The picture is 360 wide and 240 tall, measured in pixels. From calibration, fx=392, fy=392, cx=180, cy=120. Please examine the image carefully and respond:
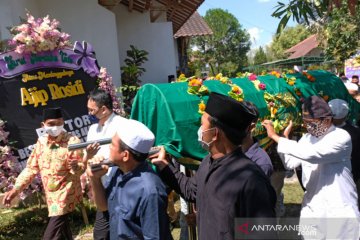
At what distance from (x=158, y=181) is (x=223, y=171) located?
17.0 inches

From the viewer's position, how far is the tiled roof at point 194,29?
19517 millimetres

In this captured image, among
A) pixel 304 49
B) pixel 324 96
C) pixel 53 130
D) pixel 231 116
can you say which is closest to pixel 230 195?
pixel 231 116

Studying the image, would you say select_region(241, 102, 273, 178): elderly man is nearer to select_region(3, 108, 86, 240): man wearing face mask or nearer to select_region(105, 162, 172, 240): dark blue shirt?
select_region(105, 162, 172, 240): dark blue shirt

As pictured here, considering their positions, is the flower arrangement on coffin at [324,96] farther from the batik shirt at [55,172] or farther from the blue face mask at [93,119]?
the blue face mask at [93,119]

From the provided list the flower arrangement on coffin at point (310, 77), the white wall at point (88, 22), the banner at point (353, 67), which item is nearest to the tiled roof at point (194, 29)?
the banner at point (353, 67)

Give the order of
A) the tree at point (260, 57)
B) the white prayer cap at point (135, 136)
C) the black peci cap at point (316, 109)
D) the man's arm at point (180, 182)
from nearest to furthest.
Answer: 1. the white prayer cap at point (135, 136)
2. the man's arm at point (180, 182)
3. the black peci cap at point (316, 109)
4. the tree at point (260, 57)

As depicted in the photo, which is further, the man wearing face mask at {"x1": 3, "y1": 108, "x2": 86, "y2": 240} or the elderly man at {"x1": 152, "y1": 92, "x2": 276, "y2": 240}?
the man wearing face mask at {"x1": 3, "y1": 108, "x2": 86, "y2": 240}

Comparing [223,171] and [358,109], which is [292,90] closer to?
[358,109]

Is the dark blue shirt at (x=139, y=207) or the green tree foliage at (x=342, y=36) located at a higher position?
the green tree foliage at (x=342, y=36)

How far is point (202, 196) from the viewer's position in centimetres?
206

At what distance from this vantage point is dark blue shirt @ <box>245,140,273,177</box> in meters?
3.01

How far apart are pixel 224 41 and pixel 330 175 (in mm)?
56379

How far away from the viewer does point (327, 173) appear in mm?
2873

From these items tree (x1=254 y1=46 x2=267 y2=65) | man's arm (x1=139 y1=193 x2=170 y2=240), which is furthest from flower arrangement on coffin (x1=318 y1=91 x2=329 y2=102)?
tree (x1=254 y1=46 x2=267 y2=65)
